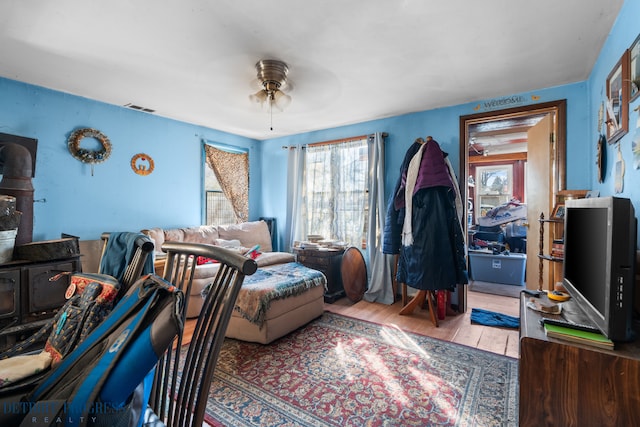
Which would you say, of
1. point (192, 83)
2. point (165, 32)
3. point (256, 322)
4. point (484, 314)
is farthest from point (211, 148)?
point (484, 314)

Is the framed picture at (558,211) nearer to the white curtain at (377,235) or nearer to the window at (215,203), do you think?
the white curtain at (377,235)

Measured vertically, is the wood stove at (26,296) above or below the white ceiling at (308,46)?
below

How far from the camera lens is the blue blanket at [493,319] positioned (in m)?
2.90

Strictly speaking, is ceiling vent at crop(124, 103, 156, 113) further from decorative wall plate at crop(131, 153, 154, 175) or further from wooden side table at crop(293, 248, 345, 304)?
wooden side table at crop(293, 248, 345, 304)

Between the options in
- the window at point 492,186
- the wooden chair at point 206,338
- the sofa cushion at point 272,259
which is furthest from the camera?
the window at point 492,186

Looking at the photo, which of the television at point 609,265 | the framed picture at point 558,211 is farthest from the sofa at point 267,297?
the framed picture at point 558,211

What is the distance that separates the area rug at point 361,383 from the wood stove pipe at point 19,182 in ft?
6.23

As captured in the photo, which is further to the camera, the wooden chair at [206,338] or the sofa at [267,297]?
the sofa at [267,297]

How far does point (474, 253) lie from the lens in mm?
4621

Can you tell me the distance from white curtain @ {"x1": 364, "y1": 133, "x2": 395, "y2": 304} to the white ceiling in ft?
2.57

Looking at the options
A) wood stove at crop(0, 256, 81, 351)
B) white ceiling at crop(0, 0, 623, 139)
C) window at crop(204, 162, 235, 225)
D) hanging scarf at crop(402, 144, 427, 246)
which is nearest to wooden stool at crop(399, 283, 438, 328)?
hanging scarf at crop(402, 144, 427, 246)

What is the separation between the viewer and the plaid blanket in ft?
7.89

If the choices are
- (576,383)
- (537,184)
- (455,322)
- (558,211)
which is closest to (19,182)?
(576,383)

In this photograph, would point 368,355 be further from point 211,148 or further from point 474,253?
point 211,148
